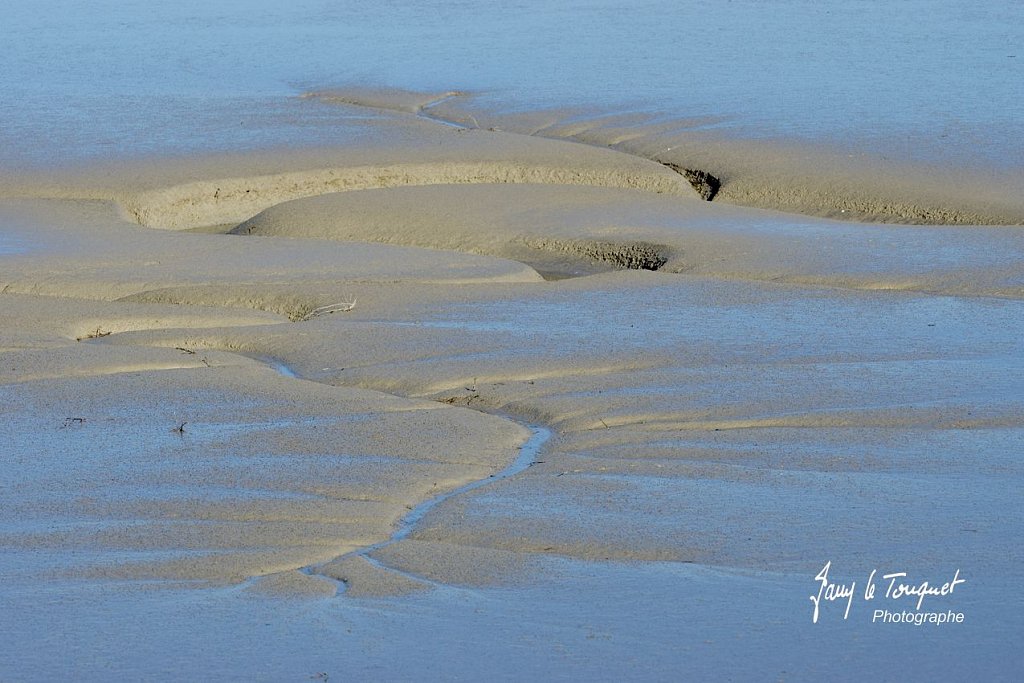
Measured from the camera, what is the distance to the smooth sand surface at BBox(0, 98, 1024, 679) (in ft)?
10.2

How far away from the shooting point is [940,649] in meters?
3.00

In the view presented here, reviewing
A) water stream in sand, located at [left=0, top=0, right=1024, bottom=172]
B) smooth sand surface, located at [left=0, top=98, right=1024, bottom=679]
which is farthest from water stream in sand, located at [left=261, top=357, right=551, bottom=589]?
water stream in sand, located at [left=0, top=0, right=1024, bottom=172]

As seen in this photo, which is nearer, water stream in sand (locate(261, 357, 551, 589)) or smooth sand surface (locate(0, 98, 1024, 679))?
smooth sand surface (locate(0, 98, 1024, 679))

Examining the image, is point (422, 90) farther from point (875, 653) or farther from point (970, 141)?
point (875, 653)

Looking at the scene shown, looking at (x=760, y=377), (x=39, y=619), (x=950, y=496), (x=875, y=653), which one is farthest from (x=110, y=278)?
(x=875, y=653)

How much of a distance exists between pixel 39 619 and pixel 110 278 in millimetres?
3122

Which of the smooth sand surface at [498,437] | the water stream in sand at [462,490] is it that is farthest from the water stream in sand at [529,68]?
the water stream in sand at [462,490]

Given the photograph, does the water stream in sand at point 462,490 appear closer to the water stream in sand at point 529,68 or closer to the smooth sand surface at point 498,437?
the smooth sand surface at point 498,437

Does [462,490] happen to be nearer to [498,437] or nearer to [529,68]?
[498,437]

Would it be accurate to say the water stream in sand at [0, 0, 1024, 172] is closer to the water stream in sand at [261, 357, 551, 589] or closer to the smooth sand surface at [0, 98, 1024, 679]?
the smooth sand surface at [0, 98, 1024, 679]

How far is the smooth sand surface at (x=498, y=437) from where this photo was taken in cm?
312

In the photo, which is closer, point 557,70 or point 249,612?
point 249,612

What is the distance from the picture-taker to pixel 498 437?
14.3 feet

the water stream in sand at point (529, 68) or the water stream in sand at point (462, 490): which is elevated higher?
the water stream in sand at point (529, 68)
